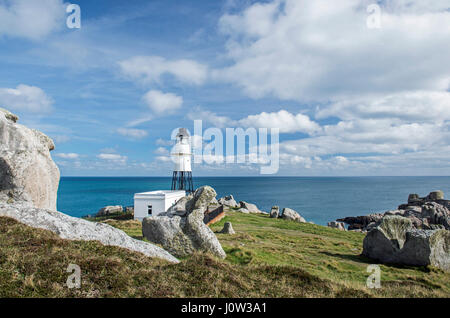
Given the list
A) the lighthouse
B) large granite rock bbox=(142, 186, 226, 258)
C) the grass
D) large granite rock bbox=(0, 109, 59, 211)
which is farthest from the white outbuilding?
the grass

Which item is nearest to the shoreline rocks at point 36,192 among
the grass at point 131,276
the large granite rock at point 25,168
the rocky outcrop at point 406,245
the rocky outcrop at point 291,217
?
the large granite rock at point 25,168

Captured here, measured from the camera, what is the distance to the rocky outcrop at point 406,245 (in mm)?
15000

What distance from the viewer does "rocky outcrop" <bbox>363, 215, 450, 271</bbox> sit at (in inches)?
591

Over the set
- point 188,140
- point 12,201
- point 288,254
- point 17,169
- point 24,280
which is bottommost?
point 288,254

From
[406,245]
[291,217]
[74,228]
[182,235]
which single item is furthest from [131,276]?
[291,217]

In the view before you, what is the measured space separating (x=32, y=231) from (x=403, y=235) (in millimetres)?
19169

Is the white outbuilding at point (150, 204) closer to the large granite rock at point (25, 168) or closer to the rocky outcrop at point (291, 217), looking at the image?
the rocky outcrop at point (291, 217)

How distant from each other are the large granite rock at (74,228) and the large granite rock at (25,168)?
126cm

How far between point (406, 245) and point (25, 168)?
20.5 m

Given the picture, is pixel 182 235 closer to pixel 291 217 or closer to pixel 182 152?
pixel 291 217

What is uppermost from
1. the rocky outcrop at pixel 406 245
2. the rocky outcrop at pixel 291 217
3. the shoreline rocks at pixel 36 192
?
the shoreline rocks at pixel 36 192
